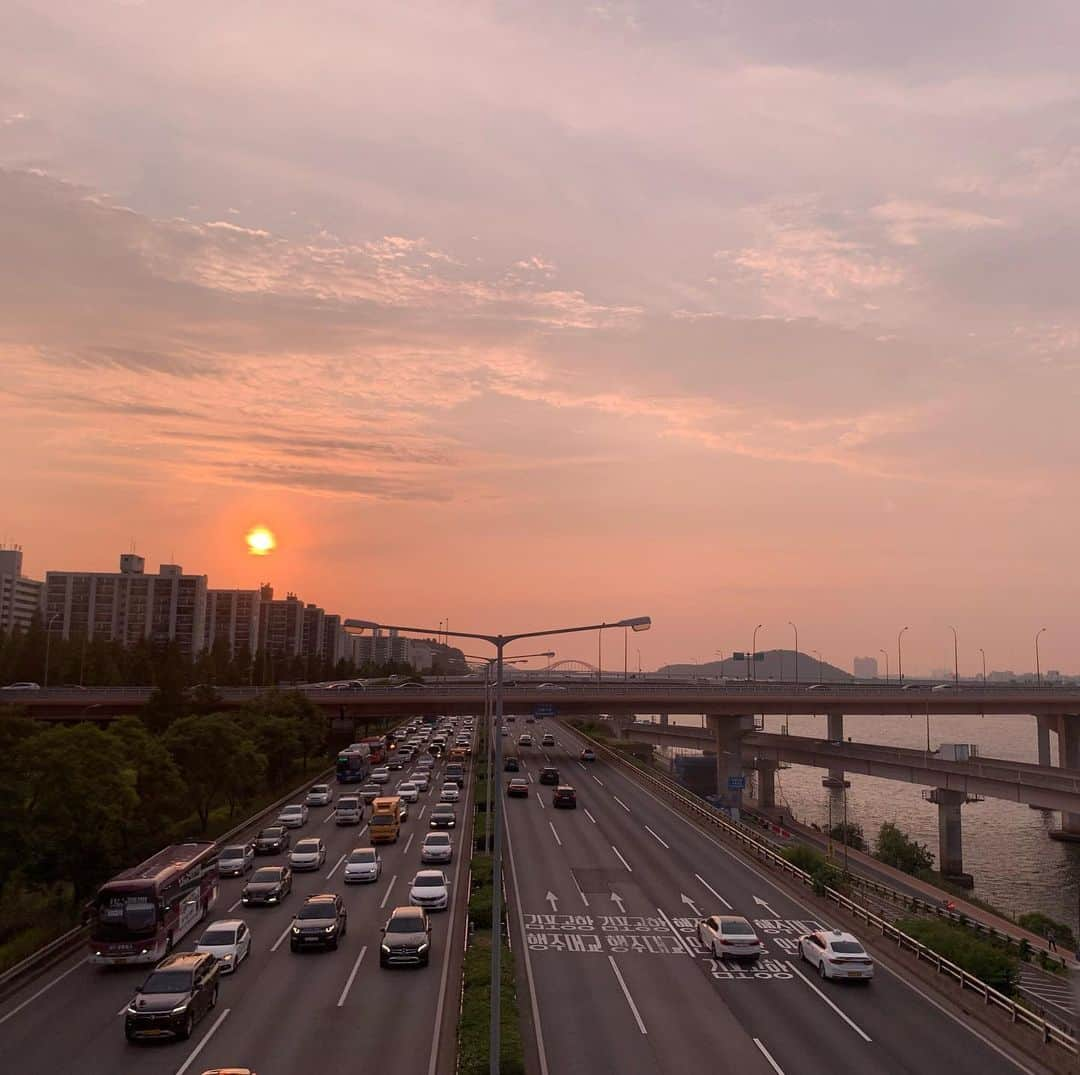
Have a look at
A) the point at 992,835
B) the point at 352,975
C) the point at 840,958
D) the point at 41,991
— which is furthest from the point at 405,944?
the point at 992,835

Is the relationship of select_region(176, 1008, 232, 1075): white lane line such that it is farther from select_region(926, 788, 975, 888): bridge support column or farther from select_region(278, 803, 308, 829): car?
select_region(926, 788, 975, 888): bridge support column

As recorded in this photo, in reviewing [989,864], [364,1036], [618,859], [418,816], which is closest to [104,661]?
[418,816]

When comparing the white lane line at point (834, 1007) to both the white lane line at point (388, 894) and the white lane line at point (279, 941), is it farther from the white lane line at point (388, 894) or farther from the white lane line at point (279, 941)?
the white lane line at point (279, 941)

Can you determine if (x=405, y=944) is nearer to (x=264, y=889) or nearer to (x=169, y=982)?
(x=169, y=982)

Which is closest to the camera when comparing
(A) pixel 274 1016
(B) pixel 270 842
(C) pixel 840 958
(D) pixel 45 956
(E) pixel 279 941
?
(A) pixel 274 1016

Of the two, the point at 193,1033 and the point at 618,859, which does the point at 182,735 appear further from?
the point at 193,1033

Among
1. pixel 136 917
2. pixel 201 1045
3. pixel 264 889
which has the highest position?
pixel 136 917
